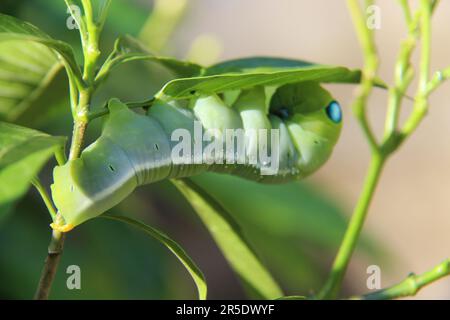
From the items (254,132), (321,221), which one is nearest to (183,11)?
(321,221)

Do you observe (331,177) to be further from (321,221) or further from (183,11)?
(183,11)

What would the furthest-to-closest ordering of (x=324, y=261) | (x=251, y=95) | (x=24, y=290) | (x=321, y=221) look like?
(x=324, y=261), (x=321, y=221), (x=24, y=290), (x=251, y=95)

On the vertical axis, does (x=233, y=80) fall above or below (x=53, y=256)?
above

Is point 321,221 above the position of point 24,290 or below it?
above

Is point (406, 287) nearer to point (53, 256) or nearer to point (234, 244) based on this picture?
point (234, 244)

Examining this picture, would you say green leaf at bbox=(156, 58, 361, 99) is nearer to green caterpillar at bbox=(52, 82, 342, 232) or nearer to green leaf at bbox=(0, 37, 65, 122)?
green caterpillar at bbox=(52, 82, 342, 232)

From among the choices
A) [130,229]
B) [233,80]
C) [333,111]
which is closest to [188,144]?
[233,80]
